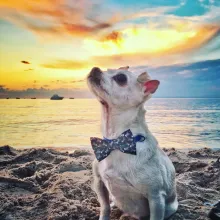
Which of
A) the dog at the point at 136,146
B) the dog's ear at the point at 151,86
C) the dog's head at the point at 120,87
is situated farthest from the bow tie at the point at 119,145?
the dog's ear at the point at 151,86

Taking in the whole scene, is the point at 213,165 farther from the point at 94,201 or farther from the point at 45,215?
the point at 45,215

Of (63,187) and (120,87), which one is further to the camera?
(63,187)

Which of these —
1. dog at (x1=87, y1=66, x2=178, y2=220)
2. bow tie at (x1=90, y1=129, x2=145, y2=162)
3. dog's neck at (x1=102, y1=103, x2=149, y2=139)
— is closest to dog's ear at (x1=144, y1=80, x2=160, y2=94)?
dog at (x1=87, y1=66, x2=178, y2=220)

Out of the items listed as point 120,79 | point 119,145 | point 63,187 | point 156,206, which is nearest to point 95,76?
point 120,79

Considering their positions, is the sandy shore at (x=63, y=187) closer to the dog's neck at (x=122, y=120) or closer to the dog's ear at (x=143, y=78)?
the dog's neck at (x=122, y=120)

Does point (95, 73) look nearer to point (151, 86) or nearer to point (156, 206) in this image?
point (151, 86)

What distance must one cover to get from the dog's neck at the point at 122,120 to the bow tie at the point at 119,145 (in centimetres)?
5

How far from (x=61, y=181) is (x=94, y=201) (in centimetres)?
61

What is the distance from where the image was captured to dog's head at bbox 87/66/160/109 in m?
2.66

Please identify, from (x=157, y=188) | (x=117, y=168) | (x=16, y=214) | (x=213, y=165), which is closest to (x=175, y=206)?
(x=157, y=188)

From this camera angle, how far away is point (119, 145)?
2719 millimetres

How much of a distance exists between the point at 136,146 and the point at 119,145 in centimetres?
13

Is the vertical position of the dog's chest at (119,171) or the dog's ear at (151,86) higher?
the dog's ear at (151,86)

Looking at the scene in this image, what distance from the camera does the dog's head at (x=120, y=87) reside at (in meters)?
2.66
